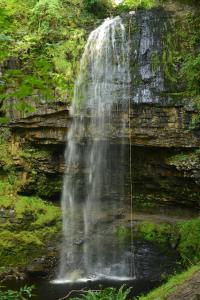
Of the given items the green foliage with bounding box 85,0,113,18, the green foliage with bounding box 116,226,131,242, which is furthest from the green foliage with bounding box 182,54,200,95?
the green foliage with bounding box 85,0,113,18

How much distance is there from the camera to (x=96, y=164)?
13.2 meters

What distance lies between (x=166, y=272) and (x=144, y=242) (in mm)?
1171

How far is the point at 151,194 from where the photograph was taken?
1357cm

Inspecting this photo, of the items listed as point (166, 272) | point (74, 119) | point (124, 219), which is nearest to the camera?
point (166, 272)

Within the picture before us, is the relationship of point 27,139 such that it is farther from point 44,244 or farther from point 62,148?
point 44,244

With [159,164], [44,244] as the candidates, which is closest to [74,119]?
[159,164]

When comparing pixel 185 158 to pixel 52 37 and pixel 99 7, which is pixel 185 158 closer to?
pixel 52 37

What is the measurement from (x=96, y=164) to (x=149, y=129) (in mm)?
2276

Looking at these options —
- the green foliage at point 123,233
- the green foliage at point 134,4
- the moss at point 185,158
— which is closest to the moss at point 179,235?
the green foliage at point 123,233

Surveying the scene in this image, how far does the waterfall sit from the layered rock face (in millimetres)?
213

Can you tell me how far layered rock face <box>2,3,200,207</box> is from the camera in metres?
11.7

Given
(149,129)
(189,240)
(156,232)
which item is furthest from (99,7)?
(189,240)

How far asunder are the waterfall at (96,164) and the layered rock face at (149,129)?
0.21m

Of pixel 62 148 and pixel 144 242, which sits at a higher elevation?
pixel 62 148
